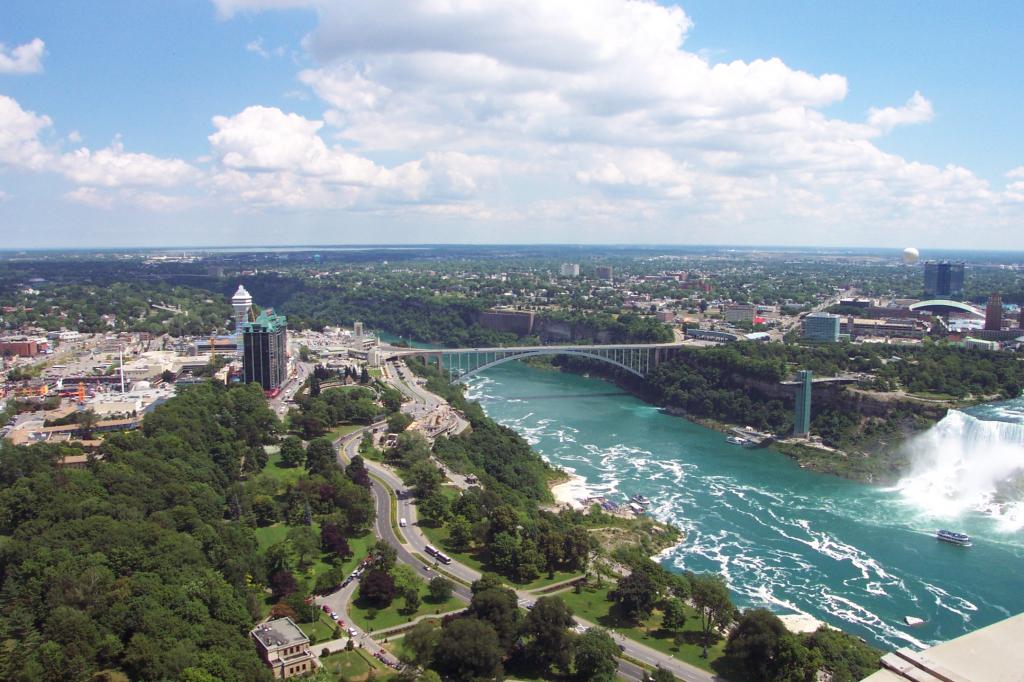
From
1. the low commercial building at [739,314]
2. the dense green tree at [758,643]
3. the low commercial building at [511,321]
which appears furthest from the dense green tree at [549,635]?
the low commercial building at [511,321]

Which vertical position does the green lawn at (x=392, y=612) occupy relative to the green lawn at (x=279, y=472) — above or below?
below

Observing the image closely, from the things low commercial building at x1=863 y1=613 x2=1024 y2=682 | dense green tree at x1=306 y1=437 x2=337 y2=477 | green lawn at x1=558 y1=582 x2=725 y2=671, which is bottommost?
green lawn at x1=558 y1=582 x2=725 y2=671

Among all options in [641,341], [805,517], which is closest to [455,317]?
[641,341]

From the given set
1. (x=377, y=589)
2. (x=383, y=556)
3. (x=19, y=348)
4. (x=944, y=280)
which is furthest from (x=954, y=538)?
(x=944, y=280)

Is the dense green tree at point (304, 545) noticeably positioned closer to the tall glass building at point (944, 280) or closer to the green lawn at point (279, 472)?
the green lawn at point (279, 472)

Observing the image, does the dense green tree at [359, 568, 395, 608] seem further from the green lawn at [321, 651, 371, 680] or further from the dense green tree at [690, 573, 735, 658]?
the dense green tree at [690, 573, 735, 658]

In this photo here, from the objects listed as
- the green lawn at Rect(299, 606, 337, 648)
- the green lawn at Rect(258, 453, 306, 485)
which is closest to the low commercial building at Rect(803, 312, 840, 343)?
the green lawn at Rect(258, 453, 306, 485)
